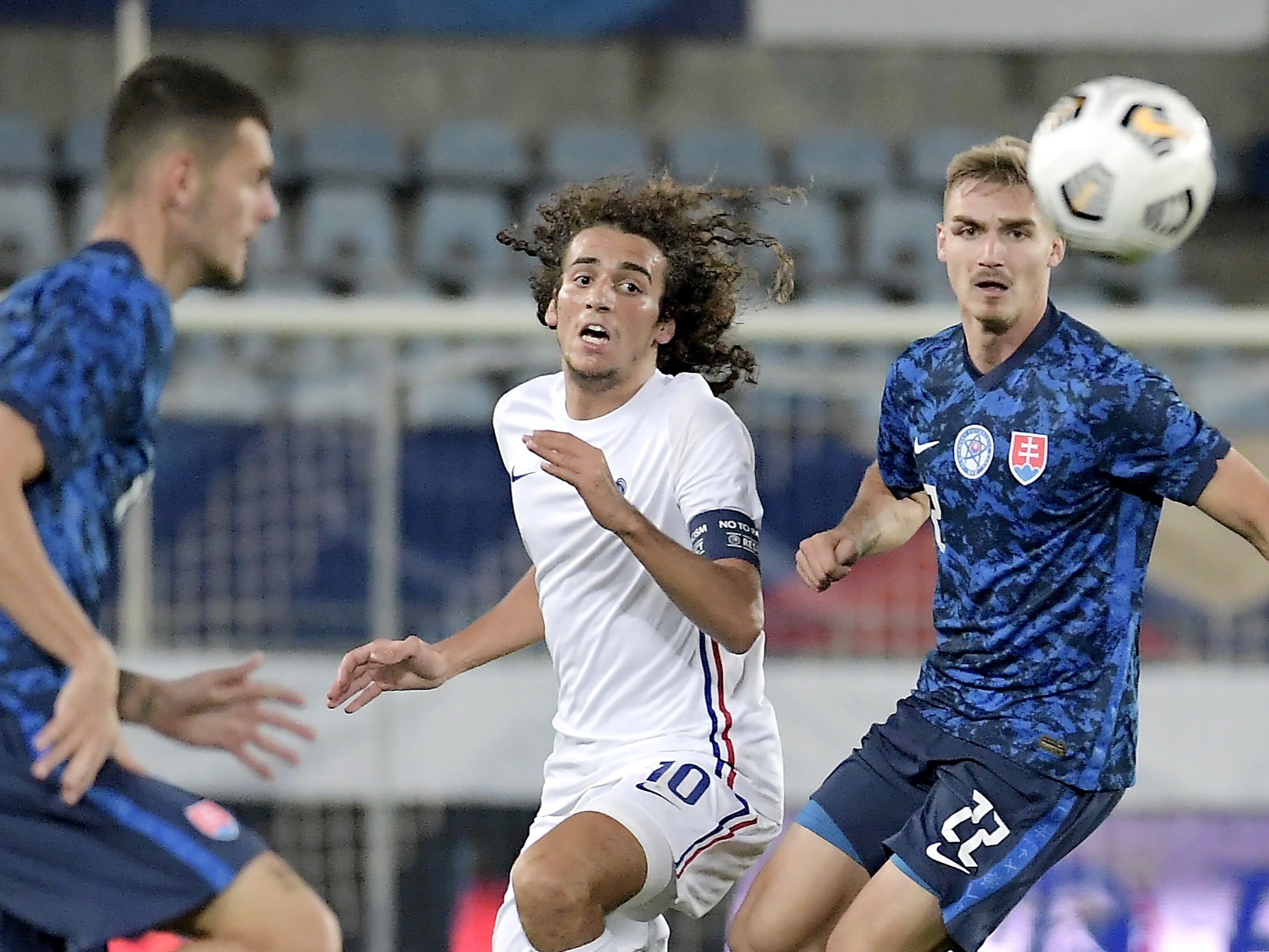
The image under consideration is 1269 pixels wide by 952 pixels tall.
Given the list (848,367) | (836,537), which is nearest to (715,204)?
(836,537)

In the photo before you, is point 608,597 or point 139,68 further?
point 608,597

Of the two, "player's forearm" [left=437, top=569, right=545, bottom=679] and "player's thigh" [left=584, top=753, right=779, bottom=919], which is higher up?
"player's forearm" [left=437, top=569, right=545, bottom=679]

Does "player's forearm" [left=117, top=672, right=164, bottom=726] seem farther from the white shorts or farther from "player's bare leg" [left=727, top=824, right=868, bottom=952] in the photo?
"player's bare leg" [left=727, top=824, right=868, bottom=952]

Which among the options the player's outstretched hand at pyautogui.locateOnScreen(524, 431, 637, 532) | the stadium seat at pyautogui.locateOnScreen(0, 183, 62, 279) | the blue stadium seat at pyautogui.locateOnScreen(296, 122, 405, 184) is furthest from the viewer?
the blue stadium seat at pyautogui.locateOnScreen(296, 122, 405, 184)

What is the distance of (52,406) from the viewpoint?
2580 millimetres

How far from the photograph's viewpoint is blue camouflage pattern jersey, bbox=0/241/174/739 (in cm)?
260

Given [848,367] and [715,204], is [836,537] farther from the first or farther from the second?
[848,367]

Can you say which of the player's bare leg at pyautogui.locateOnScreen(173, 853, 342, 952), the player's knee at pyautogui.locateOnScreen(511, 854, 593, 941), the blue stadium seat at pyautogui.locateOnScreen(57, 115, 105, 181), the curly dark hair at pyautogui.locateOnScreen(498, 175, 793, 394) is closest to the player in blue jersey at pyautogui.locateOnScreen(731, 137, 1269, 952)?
the player's knee at pyautogui.locateOnScreen(511, 854, 593, 941)

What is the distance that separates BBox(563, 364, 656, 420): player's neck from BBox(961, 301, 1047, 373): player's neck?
70cm

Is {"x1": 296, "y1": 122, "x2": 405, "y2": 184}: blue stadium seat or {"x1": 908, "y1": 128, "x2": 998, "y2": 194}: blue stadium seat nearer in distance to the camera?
{"x1": 296, "y1": 122, "x2": 405, "y2": 184}: blue stadium seat

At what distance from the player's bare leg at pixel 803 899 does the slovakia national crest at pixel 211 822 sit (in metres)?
1.22

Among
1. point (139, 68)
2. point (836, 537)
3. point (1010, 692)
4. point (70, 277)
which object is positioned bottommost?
point (1010, 692)

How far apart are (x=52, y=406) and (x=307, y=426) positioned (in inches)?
113

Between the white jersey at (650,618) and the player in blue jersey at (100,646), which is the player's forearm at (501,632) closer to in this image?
the white jersey at (650,618)
